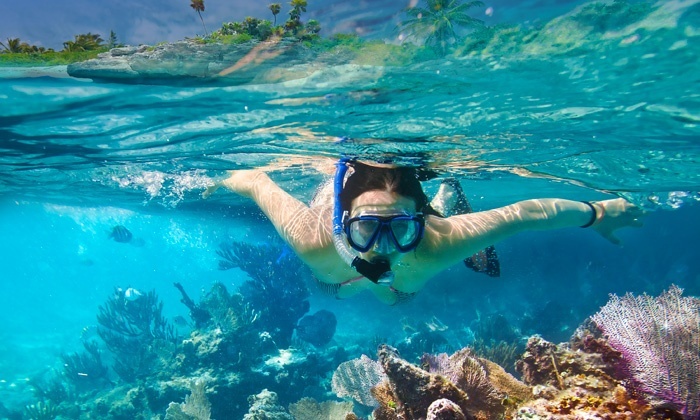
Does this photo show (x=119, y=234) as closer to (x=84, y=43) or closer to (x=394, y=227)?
(x=84, y=43)

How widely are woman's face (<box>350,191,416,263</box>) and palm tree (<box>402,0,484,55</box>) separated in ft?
7.99

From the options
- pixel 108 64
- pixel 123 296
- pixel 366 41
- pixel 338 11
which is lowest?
pixel 123 296

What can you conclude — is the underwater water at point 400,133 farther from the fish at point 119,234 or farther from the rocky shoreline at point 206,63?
the fish at point 119,234

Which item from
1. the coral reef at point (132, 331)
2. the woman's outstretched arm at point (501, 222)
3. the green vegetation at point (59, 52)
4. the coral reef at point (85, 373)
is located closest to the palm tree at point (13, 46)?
the green vegetation at point (59, 52)

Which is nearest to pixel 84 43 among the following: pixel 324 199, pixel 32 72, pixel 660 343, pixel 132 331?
pixel 32 72

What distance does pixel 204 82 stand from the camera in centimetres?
656

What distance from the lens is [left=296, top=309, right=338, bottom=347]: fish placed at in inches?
546

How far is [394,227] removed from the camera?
14.1 feet

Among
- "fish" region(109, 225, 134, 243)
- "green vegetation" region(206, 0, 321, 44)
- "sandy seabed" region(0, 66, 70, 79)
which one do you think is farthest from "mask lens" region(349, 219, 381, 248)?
"fish" region(109, 225, 134, 243)

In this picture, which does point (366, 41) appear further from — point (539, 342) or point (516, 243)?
point (516, 243)

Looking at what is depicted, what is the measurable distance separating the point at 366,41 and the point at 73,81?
211 inches

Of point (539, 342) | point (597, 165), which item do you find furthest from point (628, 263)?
point (539, 342)

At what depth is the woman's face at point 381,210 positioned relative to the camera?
14.0ft

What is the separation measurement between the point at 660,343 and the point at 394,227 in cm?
253
